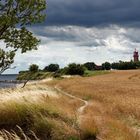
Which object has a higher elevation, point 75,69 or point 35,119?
point 75,69

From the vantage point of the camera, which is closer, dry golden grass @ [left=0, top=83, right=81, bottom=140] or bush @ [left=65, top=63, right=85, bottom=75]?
dry golden grass @ [left=0, top=83, right=81, bottom=140]

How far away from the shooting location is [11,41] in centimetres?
2162

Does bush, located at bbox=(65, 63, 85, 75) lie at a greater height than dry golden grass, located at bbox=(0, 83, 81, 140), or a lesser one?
greater

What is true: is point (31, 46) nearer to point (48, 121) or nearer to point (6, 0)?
point (6, 0)

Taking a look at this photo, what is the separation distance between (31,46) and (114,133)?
A: 5648mm

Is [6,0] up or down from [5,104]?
up

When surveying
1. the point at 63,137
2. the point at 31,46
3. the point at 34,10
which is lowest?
the point at 63,137

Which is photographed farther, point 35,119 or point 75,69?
point 75,69

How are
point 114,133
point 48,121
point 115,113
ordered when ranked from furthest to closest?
1. point 115,113
2. point 48,121
3. point 114,133

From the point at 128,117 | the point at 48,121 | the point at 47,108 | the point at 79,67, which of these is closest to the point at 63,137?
the point at 48,121

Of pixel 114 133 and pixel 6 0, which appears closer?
pixel 114 133

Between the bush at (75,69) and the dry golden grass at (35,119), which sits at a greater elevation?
the bush at (75,69)

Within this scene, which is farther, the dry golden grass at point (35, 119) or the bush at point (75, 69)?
the bush at point (75, 69)

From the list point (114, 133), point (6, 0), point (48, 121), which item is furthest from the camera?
point (6, 0)
